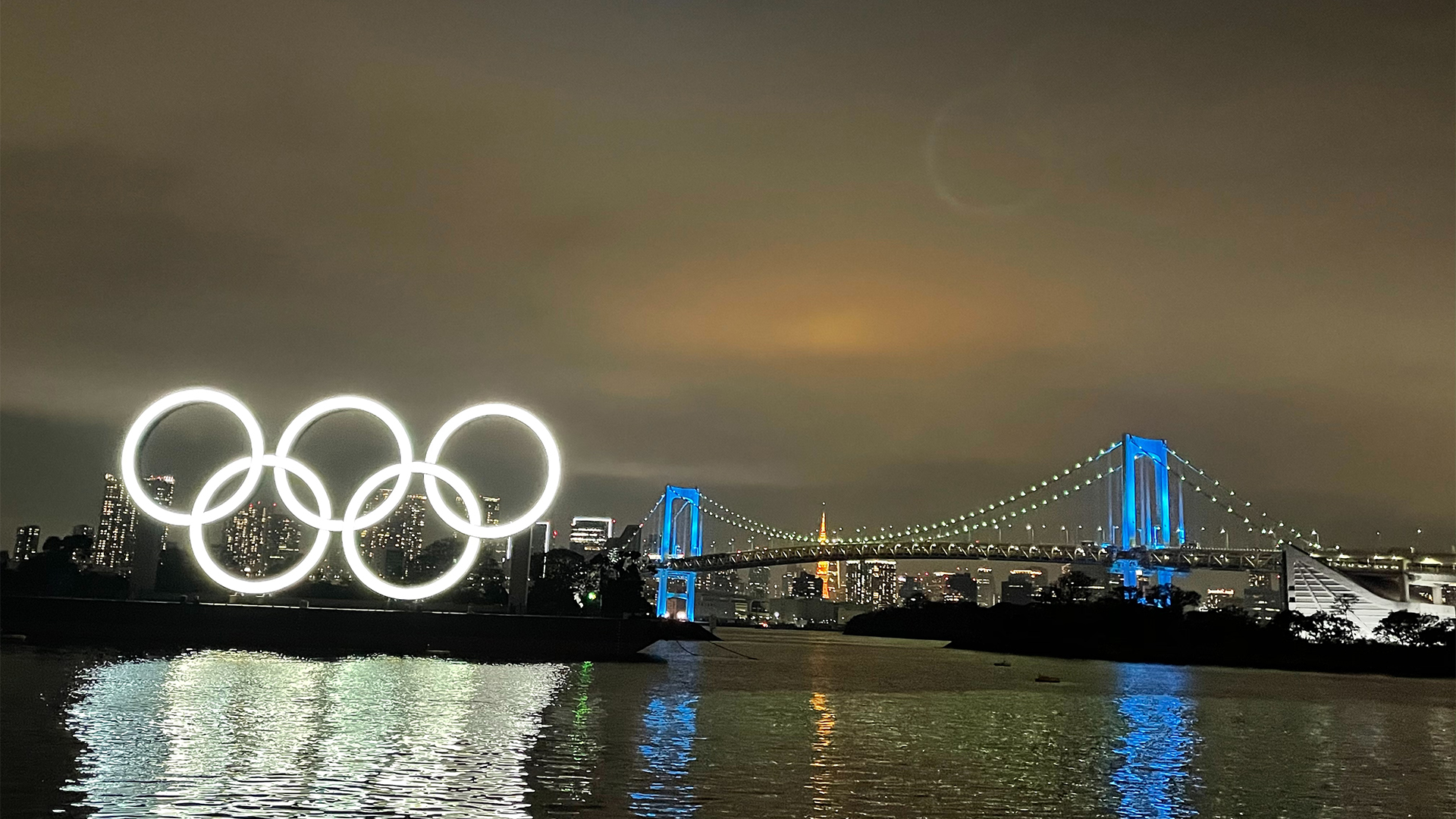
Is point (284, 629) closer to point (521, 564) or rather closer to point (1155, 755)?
point (521, 564)

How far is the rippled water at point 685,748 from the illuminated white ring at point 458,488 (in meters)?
5.43

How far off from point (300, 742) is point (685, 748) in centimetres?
679

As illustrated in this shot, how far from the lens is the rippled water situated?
631 inches

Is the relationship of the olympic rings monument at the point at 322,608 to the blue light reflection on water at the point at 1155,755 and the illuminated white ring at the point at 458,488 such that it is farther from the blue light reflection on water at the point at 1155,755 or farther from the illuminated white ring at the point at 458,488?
the blue light reflection on water at the point at 1155,755

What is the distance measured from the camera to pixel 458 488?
148 feet

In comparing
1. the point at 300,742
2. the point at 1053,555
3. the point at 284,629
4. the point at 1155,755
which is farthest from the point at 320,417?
the point at 1053,555

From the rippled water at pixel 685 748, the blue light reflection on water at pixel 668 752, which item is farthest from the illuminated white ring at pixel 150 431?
the blue light reflection on water at pixel 668 752

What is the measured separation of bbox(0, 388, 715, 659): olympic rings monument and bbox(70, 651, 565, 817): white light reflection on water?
8.62 metres

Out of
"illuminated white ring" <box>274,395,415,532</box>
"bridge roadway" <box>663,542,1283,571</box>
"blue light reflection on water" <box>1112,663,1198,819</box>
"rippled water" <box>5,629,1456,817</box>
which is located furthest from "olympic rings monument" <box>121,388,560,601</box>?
"bridge roadway" <box>663,542,1283,571</box>

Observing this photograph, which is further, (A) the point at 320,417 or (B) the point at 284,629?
(B) the point at 284,629

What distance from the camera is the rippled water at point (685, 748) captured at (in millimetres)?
16016

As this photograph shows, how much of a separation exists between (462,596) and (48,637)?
154 feet

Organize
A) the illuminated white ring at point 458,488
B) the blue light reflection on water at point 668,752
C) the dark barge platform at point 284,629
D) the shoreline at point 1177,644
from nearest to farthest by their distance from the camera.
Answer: the blue light reflection on water at point 668,752
the illuminated white ring at point 458,488
the dark barge platform at point 284,629
the shoreline at point 1177,644

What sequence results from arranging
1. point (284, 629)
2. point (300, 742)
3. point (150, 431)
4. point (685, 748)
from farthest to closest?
point (284, 629), point (150, 431), point (685, 748), point (300, 742)
